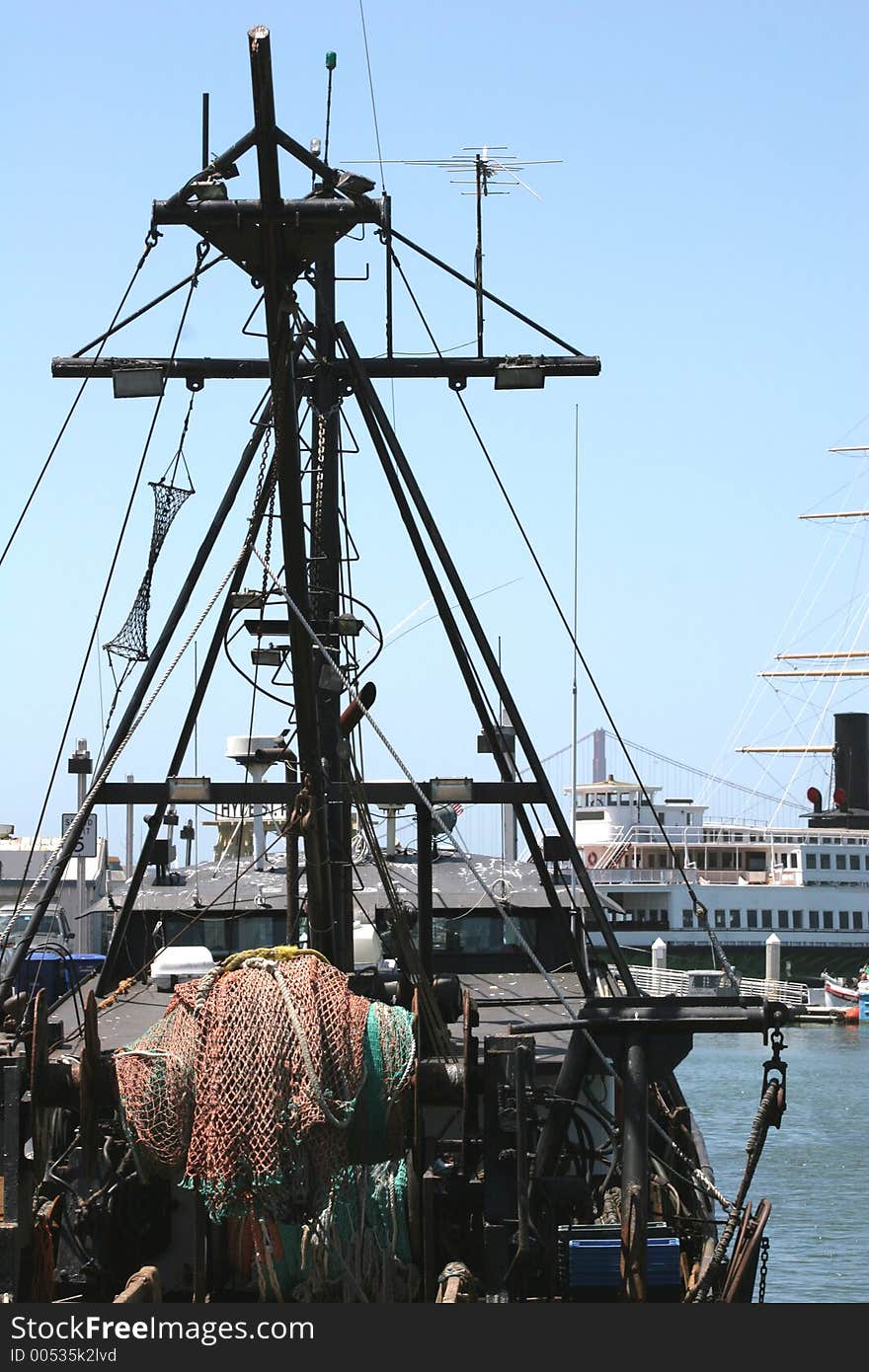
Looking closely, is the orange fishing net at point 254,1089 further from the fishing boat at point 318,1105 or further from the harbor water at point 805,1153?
the harbor water at point 805,1153

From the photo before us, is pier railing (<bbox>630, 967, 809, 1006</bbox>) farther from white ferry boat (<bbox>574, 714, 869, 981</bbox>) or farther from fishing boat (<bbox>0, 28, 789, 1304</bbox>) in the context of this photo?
fishing boat (<bbox>0, 28, 789, 1304</bbox>)

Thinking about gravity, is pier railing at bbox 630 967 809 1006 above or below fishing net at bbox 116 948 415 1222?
below

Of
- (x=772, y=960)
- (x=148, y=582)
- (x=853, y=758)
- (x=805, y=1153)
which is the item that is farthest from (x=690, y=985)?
(x=148, y=582)

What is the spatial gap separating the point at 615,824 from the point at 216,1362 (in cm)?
8503

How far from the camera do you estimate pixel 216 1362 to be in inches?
333

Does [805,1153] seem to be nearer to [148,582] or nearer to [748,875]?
[148,582]

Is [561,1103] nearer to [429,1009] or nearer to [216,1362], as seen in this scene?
[429,1009]

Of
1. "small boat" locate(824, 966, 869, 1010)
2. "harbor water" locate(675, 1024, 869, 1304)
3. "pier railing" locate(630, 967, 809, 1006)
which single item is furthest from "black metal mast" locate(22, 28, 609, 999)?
"small boat" locate(824, 966, 869, 1010)

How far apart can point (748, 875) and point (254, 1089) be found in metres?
81.2

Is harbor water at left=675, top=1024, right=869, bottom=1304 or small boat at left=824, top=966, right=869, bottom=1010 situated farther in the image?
small boat at left=824, top=966, right=869, bottom=1010

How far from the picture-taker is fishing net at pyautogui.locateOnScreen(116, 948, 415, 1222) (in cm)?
980

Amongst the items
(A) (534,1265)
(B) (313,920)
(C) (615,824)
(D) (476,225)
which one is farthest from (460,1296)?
(C) (615,824)

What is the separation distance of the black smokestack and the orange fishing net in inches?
3284

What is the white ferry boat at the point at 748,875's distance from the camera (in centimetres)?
8100
